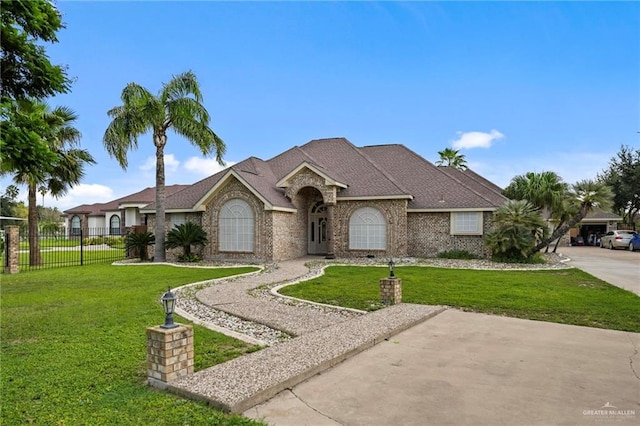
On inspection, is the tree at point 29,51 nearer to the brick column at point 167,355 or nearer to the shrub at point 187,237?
the brick column at point 167,355

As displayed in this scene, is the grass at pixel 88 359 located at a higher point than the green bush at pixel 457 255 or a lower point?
lower

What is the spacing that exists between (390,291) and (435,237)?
12164 mm

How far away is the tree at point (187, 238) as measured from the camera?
2025 centimetres

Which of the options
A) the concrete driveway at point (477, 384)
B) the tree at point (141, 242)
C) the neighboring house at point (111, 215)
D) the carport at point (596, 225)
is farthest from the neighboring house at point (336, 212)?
the carport at point (596, 225)

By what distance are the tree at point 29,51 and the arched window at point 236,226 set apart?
12310 millimetres

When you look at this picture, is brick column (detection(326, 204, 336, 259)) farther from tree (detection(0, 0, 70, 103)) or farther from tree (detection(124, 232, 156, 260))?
tree (detection(0, 0, 70, 103))

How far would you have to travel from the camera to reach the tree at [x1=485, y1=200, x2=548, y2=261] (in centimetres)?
1814

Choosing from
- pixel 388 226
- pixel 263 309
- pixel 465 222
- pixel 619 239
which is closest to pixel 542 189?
pixel 465 222

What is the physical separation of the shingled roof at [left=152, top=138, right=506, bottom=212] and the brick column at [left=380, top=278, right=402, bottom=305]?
35.5ft

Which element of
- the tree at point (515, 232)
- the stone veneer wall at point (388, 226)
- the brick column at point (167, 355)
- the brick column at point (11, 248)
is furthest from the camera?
the stone veneer wall at point (388, 226)

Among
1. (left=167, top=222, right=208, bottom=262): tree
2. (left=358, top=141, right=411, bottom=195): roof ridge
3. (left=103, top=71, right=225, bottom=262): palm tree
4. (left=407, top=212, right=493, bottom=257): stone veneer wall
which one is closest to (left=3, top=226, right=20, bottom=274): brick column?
(left=103, top=71, right=225, bottom=262): palm tree

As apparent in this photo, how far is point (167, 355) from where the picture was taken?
4.51 m

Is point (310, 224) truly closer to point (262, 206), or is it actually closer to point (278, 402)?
point (262, 206)

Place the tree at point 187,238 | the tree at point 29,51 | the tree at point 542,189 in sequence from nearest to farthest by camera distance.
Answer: the tree at point 29,51 → the tree at point 187,238 → the tree at point 542,189
